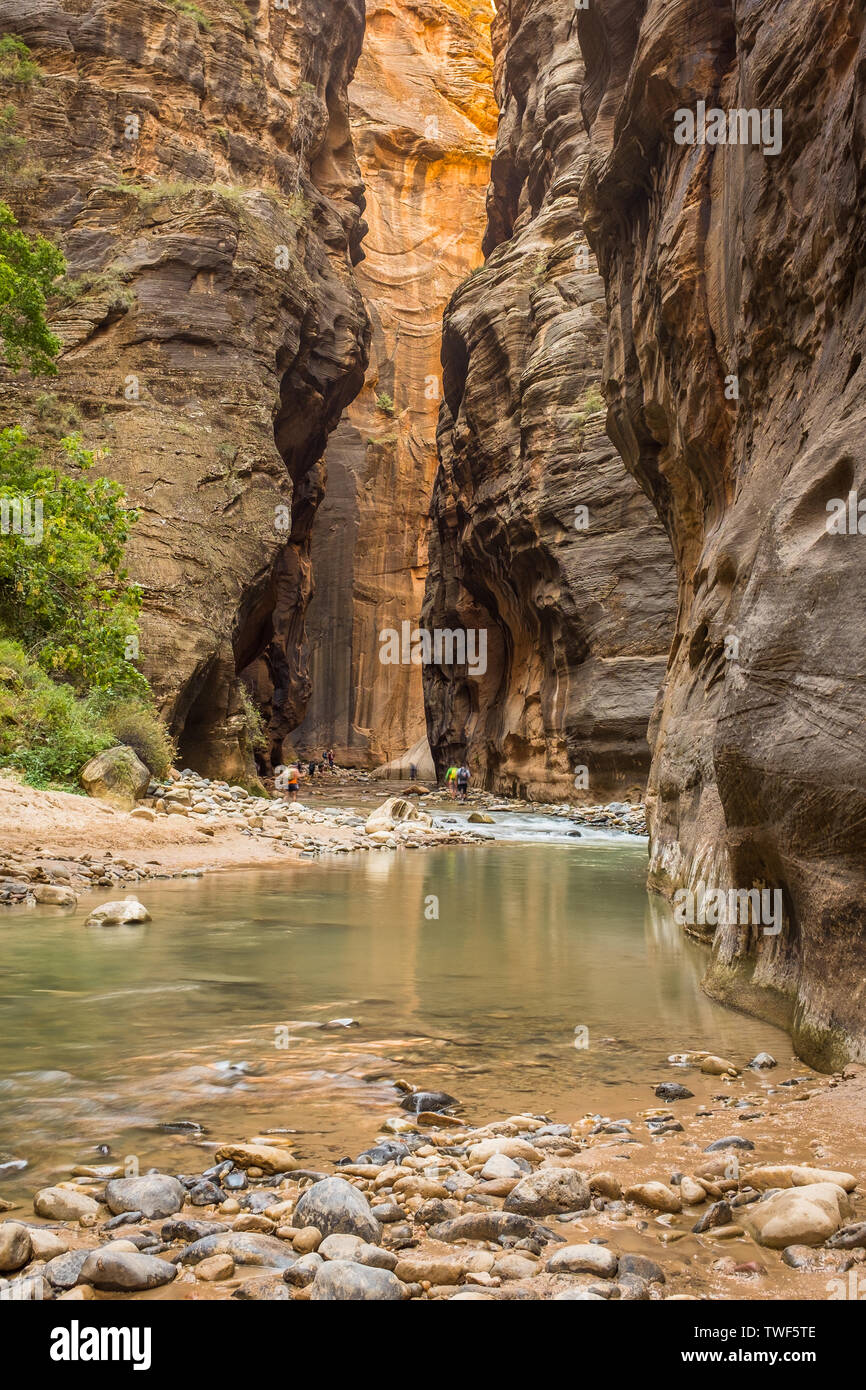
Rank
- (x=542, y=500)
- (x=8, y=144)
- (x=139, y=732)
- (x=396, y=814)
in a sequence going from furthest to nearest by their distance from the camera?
(x=542, y=500), (x=8, y=144), (x=396, y=814), (x=139, y=732)

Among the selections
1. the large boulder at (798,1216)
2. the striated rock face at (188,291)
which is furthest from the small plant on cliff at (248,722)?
the large boulder at (798,1216)

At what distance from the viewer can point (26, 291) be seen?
18.2 m

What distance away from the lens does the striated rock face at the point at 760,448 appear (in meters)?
4.79

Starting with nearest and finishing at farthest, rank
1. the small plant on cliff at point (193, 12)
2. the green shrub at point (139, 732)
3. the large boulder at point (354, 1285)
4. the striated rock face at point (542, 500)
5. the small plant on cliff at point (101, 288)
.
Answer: the large boulder at point (354, 1285) < the green shrub at point (139, 732) < the small plant on cliff at point (101, 288) < the striated rock face at point (542, 500) < the small plant on cliff at point (193, 12)

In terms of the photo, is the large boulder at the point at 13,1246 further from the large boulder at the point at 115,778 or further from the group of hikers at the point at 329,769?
the group of hikers at the point at 329,769

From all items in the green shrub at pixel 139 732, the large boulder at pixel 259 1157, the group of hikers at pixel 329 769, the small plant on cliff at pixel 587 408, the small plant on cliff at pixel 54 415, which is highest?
the small plant on cliff at pixel 587 408

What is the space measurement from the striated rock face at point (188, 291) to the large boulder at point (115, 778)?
5652mm

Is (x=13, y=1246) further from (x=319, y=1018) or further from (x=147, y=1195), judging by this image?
(x=319, y=1018)

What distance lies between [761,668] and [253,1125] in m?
3.54

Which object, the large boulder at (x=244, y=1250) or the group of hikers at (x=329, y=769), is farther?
the group of hikers at (x=329, y=769)

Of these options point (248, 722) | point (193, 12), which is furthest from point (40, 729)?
point (193, 12)

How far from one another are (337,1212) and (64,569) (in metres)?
15.6

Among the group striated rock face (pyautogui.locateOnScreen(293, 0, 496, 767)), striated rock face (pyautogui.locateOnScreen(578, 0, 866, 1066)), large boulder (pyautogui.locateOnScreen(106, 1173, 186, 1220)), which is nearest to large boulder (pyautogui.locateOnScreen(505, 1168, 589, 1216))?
large boulder (pyautogui.locateOnScreen(106, 1173, 186, 1220))
